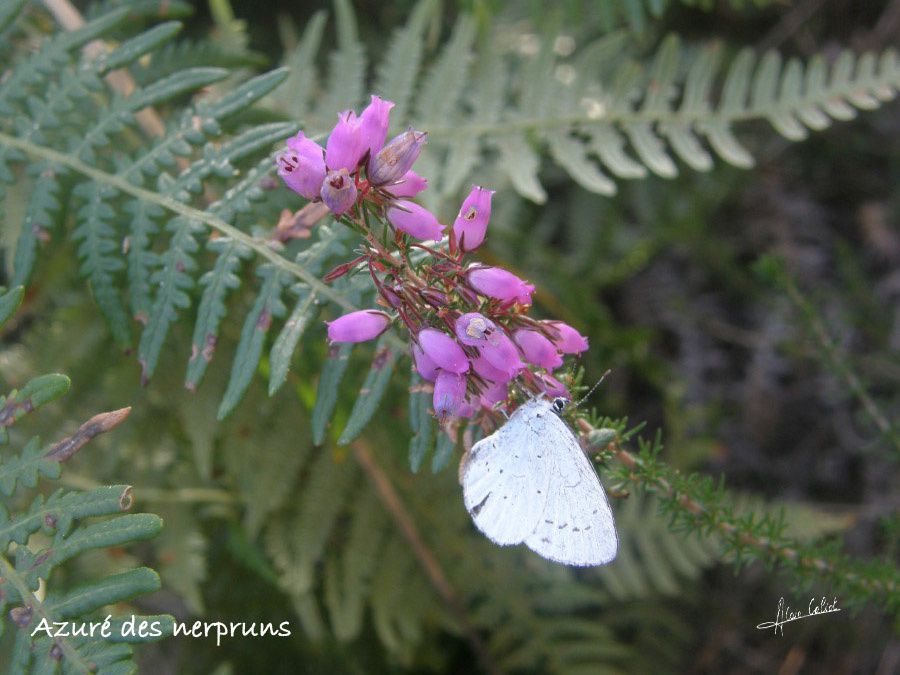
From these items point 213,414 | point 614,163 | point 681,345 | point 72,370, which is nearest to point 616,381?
point 681,345

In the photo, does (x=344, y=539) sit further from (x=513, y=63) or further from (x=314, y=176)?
(x=513, y=63)

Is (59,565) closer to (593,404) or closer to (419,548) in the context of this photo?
(419,548)

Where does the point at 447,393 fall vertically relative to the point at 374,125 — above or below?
below

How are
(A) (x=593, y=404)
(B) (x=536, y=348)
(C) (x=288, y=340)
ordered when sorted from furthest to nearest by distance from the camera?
(A) (x=593, y=404), (C) (x=288, y=340), (B) (x=536, y=348)

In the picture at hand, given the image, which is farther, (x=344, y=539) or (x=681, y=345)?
(x=681, y=345)

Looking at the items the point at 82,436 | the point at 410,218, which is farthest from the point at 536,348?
the point at 82,436

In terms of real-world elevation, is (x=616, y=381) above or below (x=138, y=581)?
below

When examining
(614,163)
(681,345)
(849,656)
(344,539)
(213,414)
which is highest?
(614,163)

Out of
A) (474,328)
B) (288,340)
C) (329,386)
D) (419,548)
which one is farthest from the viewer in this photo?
(419,548)
